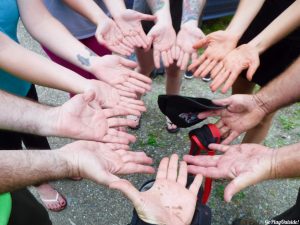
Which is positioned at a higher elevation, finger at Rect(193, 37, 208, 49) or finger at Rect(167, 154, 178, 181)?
finger at Rect(193, 37, 208, 49)

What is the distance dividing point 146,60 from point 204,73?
0.79 metres

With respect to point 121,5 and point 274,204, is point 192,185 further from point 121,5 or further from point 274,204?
point 121,5

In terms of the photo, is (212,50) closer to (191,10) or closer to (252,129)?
(191,10)

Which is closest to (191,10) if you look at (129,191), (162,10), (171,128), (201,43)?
(162,10)

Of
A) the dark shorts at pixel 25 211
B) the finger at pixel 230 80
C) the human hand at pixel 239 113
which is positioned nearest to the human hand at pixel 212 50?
the finger at pixel 230 80

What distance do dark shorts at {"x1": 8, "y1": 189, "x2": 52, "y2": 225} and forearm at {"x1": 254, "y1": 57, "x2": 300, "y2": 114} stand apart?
4.77 ft

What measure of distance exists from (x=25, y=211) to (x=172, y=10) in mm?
1792

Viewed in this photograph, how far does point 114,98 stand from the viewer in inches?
74.9

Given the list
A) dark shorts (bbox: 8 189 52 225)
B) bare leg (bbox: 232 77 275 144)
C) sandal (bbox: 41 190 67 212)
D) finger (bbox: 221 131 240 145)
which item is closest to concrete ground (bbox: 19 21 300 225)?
sandal (bbox: 41 190 67 212)

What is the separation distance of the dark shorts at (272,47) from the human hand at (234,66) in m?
0.16

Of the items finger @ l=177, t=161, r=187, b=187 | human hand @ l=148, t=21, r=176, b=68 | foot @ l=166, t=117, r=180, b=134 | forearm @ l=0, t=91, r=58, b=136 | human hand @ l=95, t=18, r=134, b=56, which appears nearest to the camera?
finger @ l=177, t=161, r=187, b=187

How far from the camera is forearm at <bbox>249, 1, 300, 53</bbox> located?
1802 millimetres

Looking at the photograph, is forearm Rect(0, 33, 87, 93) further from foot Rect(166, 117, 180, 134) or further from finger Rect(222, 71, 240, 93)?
foot Rect(166, 117, 180, 134)

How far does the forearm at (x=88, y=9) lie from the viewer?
192 cm
